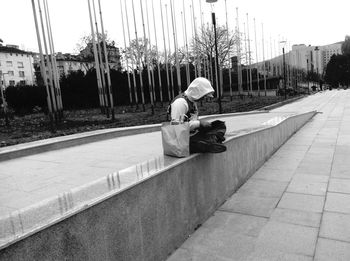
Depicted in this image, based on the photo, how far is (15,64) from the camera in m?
74.6

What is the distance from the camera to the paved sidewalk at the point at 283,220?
10.8 feet

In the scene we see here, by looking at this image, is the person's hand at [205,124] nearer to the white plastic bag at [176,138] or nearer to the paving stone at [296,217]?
the white plastic bag at [176,138]

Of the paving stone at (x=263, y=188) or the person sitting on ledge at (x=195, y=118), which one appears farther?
the paving stone at (x=263, y=188)

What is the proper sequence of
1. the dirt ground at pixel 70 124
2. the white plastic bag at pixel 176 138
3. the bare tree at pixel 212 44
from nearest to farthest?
the white plastic bag at pixel 176 138
the dirt ground at pixel 70 124
the bare tree at pixel 212 44

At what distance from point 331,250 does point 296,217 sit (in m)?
0.90

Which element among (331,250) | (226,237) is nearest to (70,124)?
(226,237)

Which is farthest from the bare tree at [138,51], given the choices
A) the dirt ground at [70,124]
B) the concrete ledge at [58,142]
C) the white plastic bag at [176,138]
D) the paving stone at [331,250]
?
the paving stone at [331,250]

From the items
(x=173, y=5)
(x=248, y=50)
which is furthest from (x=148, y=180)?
(x=248, y=50)

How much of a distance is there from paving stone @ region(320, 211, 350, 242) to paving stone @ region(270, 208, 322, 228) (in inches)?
3.7

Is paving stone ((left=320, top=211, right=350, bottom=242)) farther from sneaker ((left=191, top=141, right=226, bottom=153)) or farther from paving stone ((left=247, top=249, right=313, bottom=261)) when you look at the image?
sneaker ((left=191, top=141, right=226, bottom=153))

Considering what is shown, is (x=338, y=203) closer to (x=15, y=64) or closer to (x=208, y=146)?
(x=208, y=146)

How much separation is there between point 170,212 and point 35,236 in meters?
1.69

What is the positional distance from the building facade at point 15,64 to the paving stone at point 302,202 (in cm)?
7631

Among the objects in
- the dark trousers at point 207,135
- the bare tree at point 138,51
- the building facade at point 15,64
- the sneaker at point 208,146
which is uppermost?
the building facade at point 15,64
